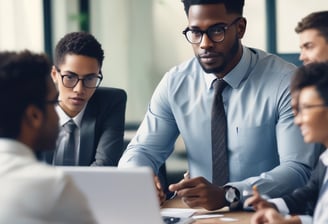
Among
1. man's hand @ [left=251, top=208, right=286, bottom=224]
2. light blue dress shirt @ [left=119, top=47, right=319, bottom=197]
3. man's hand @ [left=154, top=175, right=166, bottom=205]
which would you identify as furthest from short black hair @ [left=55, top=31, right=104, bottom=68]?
man's hand @ [left=251, top=208, right=286, bottom=224]

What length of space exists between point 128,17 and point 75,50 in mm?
2175

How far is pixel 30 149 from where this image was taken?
68.4 inches

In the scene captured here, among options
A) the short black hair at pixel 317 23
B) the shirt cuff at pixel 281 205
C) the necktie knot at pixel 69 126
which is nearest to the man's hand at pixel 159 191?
the shirt cuff at pixel 281 205

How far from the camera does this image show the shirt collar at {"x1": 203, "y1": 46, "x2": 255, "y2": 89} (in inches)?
117

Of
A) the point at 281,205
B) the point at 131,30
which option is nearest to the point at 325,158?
the point at 281,205

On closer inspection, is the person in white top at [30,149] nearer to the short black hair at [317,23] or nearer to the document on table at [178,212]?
the document on table at [178,212]

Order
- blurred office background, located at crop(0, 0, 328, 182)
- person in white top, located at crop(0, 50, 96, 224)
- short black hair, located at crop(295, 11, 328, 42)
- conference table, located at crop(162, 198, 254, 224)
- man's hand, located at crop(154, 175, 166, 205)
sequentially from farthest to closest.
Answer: blurred office background, located at crop(0, 0, 328, 182)
short black hair, located at crop(295, 11, 328, 42)
man's hand, located at crop(154, 175, 166, 205)
conference table, located at crop(162, 198, 254, 224)
person in white top, located at crop(0, 50, 96, 224)

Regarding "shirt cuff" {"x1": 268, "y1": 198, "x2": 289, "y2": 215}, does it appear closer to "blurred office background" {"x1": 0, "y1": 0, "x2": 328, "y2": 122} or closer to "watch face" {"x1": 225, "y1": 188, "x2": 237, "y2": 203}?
"watch face" {"x1": 225, "y1": 188, "x2": 237, "y2": 203}

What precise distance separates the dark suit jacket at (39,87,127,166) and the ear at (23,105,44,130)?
140cm

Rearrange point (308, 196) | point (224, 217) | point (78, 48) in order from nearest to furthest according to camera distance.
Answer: point (308, 196), point (224, 217), point (78, 48)

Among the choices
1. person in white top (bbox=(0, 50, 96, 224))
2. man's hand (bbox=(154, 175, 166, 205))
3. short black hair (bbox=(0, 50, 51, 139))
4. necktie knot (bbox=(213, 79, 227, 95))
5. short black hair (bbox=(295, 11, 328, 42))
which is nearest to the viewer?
person in white top (bbox=(0, 50, 96, 224))

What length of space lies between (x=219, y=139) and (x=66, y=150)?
716 millimetres

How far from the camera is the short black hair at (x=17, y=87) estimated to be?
5.62ft

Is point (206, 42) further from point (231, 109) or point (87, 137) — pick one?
point (87, 137)
